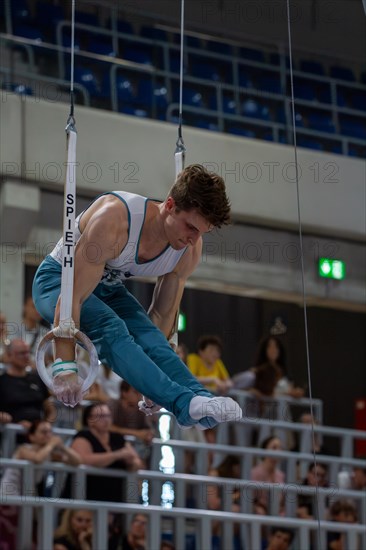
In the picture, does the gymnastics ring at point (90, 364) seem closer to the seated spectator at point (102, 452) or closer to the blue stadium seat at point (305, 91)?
the seated spectator at point (102, 452)

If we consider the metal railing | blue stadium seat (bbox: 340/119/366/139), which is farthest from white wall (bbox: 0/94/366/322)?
the metal railing

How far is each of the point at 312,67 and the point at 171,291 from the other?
7.04 m

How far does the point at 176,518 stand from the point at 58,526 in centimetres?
62

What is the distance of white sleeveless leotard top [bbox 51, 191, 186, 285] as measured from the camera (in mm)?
3871

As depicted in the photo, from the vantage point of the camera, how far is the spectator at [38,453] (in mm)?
6074

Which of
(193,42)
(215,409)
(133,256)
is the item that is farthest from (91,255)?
(193,42)

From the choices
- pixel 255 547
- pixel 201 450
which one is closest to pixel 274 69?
pixel 201 450

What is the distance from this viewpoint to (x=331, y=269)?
9.23 m

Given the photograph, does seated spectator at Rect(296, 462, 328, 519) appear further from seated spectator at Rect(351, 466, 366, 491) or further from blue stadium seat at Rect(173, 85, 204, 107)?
blue stadium seat at Rect(173, 85, 204, 107)

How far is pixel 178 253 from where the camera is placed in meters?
4.02

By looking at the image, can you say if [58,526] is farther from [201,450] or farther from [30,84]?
[30,84]

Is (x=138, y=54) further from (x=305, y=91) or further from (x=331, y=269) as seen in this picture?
(x=331, y=269)

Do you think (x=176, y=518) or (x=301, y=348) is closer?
(x=176, y=518)

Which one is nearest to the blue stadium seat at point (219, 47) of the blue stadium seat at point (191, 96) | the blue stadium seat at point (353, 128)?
the blue stadium seat at point (191, 96)
